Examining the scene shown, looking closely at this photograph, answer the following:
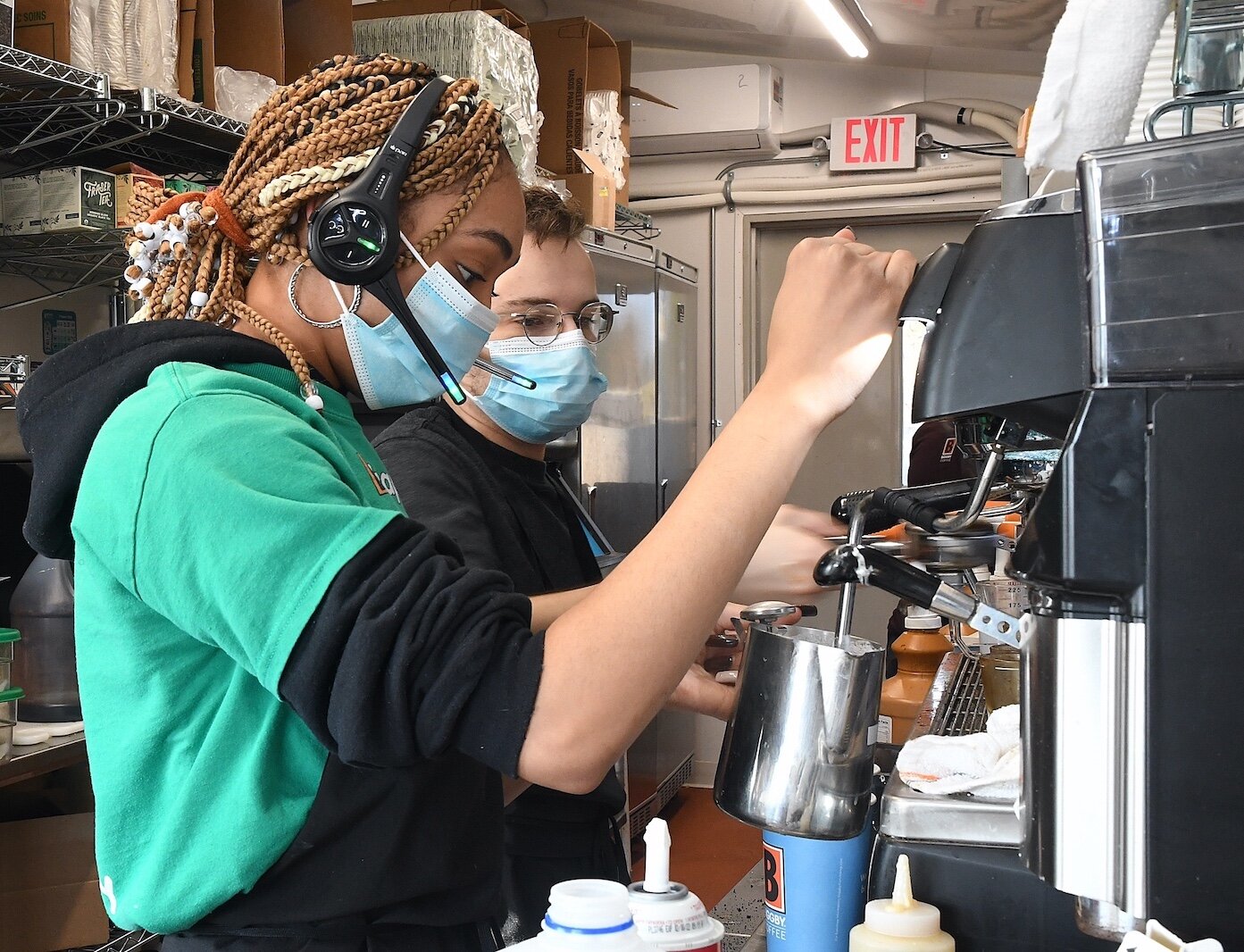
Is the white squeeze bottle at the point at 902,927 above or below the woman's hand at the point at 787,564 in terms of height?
below

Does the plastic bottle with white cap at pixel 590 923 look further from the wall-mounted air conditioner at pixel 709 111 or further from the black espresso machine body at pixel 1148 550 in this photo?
the wall-mounted air conditioner at pixel 709 111

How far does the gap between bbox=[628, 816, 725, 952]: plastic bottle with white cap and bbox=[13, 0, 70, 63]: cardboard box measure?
6.39 ft

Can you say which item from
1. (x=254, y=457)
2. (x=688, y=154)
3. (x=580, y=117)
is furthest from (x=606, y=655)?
(x=688, y=154)

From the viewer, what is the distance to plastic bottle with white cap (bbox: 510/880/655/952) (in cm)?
66

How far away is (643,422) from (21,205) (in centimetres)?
240

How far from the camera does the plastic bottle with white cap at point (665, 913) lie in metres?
0.76

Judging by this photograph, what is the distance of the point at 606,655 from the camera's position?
0.78 m

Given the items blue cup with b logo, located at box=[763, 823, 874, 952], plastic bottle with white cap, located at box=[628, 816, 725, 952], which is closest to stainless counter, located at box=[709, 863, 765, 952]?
blue cup with b logo, located at box=[763, 823, 874, 952]

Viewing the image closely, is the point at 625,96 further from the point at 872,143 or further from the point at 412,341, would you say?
the point at 412,341

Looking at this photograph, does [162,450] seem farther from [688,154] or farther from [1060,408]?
[688,154]

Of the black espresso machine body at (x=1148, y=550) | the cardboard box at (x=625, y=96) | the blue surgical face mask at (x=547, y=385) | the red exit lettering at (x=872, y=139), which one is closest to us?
the black espresso machine body at (x=1148, y=550)

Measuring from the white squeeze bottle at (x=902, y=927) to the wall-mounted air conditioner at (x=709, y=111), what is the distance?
4.27 m

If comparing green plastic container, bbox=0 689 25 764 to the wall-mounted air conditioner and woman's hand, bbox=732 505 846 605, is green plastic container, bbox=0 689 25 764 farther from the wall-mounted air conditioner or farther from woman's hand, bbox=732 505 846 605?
the wall-mounted air conditioner

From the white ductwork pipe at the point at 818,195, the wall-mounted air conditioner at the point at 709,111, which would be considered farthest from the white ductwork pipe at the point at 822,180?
the wall-mounted air conditioner at the point at 709,111
